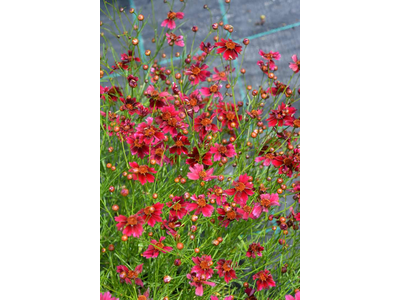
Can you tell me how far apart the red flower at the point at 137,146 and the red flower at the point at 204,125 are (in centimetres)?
9

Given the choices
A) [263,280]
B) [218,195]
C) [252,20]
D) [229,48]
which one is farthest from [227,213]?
[252,20]

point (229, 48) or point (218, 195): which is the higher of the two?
point (229, 48)

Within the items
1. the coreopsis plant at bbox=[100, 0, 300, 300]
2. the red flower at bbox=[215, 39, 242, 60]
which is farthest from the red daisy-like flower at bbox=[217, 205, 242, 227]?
the red flower at bbox=[215, 39, 242, 60]

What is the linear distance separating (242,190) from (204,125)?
12cm

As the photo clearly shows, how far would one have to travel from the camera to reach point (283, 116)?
57 cm

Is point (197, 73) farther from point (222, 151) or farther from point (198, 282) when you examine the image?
point (198, 282)

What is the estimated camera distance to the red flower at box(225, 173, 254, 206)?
50cm

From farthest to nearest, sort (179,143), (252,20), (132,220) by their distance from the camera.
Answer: (252,20), (179,143), (132,220)

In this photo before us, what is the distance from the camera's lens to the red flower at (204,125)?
1.82 ft

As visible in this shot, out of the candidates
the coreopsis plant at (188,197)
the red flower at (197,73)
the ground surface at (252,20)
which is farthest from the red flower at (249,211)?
the ground surface at (252,20)

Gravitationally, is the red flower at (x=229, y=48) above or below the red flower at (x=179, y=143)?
above

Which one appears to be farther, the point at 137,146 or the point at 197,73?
the point at 197,73

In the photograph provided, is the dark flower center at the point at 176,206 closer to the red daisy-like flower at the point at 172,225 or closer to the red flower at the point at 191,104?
the red daisy-like flower at the point at 172,225
